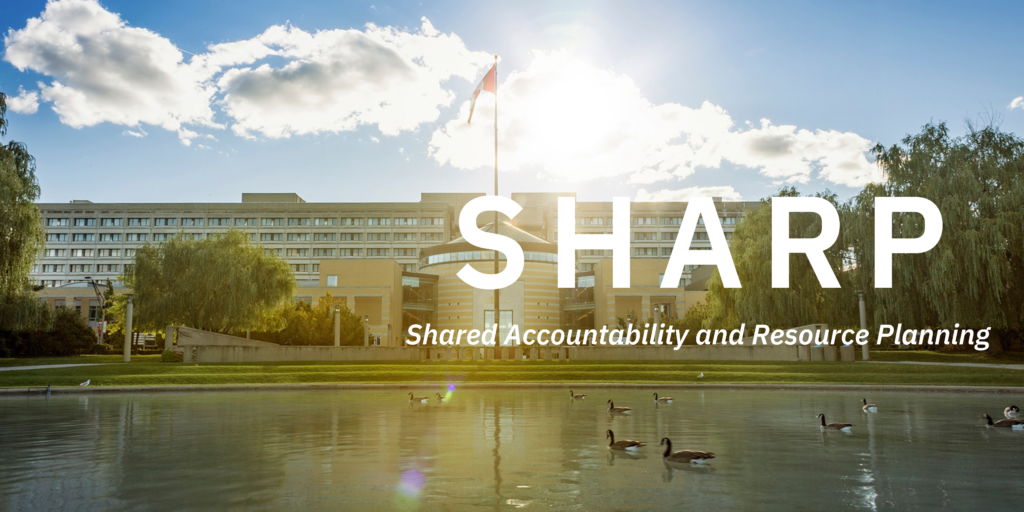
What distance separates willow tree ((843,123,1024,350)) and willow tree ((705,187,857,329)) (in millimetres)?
2081

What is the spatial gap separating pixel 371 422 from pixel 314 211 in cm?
11604

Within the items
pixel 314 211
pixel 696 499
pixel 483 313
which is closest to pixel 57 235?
pixel 314 211

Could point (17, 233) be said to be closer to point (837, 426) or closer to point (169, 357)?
point (169, 357)

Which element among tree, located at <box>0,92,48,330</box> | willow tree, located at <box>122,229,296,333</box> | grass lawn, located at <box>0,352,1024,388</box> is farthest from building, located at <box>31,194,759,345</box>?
grass lawn, located at <box>0,352,1024,388</box>

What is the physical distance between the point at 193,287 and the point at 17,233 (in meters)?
10.7

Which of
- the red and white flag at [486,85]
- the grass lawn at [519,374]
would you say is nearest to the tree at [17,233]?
the grass lawn at [519,374]

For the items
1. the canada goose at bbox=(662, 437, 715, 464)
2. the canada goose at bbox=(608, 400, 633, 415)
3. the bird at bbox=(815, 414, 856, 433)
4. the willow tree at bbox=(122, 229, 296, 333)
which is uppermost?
the willow tree at bbox=(122, 229, 296, 333)

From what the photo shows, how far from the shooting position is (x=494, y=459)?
10086 millimetres

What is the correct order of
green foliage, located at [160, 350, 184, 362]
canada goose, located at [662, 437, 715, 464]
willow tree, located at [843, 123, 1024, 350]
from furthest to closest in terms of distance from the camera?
1. green foliage, located at [160, 350, 184, 362]
2. willow tree, located at [843, 123, 1024, 350]
3. canada goose, located at [662, 437, 715, 464]

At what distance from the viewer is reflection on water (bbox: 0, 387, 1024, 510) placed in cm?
736

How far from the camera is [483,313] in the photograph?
79.4m

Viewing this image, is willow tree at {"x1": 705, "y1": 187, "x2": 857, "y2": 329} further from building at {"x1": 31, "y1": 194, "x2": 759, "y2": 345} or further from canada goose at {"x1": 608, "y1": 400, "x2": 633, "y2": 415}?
building at {"x1": 31, "y1": 194, "x2": 759, "y2": 345}

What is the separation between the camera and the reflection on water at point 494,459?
24.2 ft

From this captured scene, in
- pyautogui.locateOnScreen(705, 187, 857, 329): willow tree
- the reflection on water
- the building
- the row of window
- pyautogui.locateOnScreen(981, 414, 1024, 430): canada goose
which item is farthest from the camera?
the row of window
